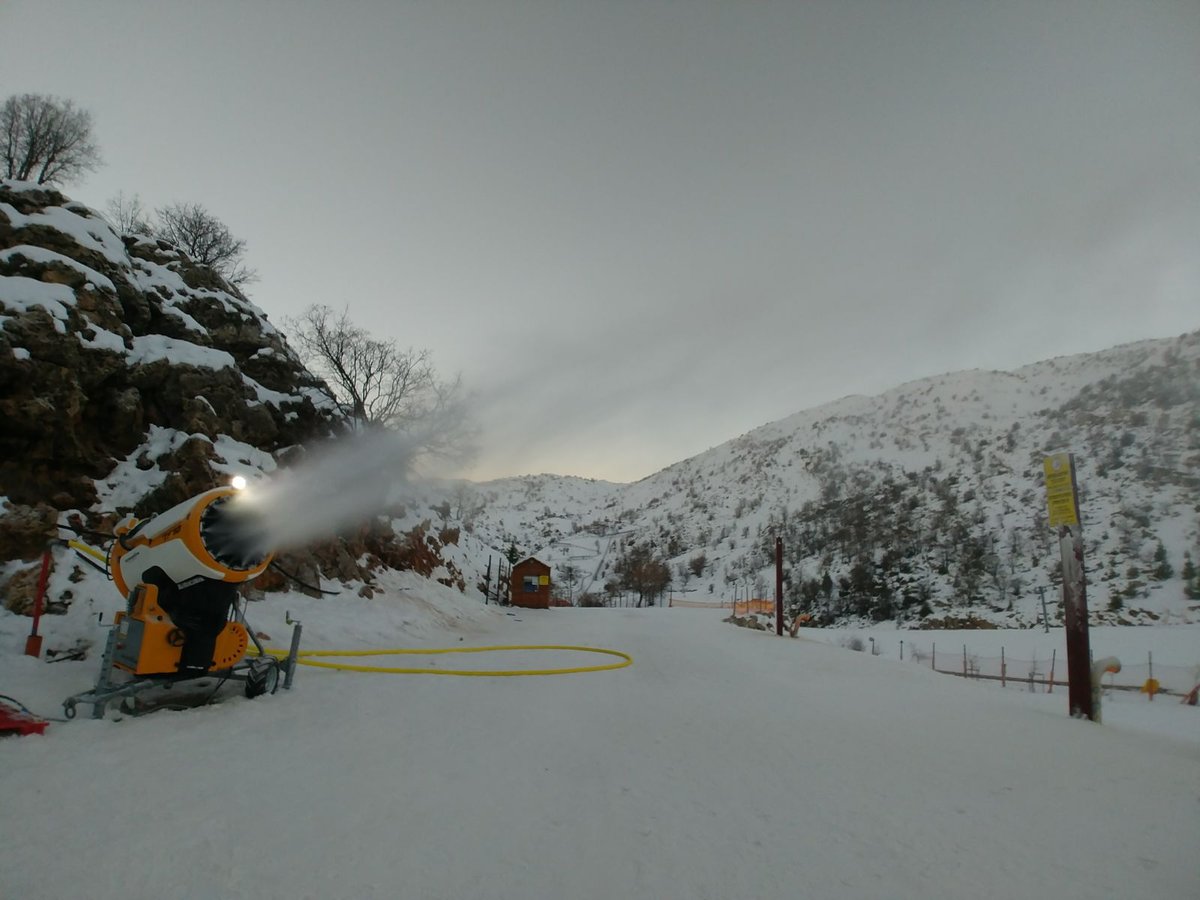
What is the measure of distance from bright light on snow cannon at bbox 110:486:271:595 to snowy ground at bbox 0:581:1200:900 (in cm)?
149

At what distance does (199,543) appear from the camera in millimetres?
6078

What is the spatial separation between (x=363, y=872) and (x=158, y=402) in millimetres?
12454

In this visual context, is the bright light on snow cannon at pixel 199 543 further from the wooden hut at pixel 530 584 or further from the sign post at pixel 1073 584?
the wooden hut at pixel 530 584

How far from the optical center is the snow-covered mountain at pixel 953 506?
2202 inches

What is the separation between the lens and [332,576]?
45.9ft

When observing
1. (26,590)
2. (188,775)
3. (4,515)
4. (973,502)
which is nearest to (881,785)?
(188,775)

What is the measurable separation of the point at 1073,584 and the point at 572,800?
30.0 ft

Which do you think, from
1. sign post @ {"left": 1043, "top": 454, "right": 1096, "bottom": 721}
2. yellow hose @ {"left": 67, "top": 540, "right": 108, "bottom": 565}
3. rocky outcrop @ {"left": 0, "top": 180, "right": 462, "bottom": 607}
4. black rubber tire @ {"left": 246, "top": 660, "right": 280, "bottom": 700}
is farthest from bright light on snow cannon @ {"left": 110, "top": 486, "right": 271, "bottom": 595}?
sign post @ {"left": 1043, "top": 454, "right": 1096, "bottom": 721}

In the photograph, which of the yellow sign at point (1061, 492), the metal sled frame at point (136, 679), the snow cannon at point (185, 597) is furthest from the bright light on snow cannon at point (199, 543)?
the yellow sign at point (1061, 492)

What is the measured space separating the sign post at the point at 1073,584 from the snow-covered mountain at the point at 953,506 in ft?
93.9

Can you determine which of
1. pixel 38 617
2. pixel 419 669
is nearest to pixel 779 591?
pixel 419 669

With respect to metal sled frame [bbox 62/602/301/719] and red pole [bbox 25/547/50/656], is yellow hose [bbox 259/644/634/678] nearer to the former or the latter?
metal sled frame [bbox 62/602/301/719]

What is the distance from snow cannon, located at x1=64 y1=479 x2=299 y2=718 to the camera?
5883mm

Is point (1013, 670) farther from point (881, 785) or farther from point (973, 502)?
point (973, 502)
